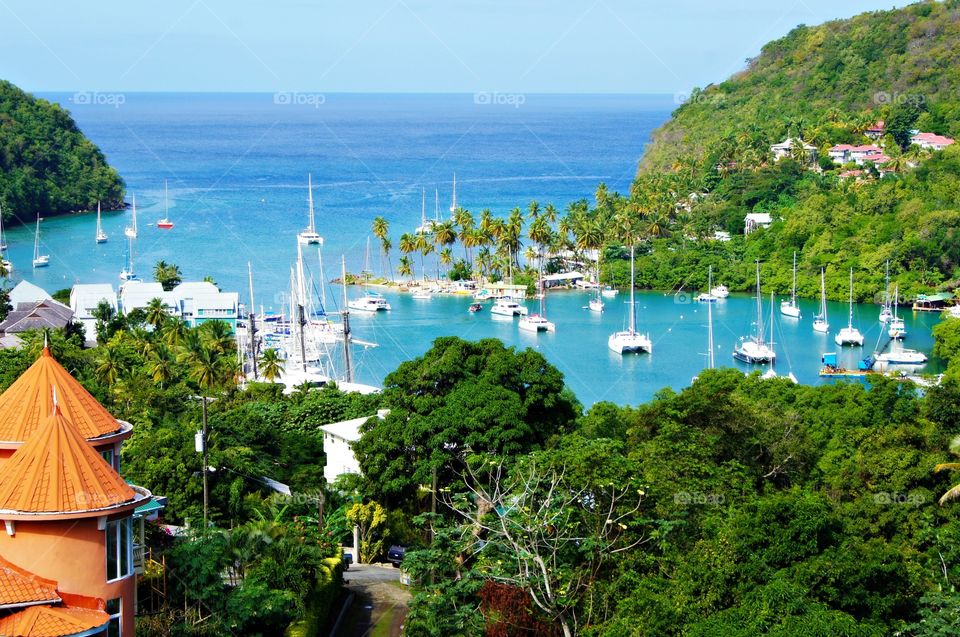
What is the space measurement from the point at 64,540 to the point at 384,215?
74.5 metres

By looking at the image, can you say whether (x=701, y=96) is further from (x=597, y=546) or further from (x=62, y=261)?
(x=597, y=546)

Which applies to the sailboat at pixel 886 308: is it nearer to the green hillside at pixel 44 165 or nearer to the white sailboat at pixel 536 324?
the white sailboat at pixel 536 324

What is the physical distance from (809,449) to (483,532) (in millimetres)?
7935

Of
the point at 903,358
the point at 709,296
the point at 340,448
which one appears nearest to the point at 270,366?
the point at 340,448

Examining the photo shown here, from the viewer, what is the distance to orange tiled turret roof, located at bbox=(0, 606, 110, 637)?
12.7 metres

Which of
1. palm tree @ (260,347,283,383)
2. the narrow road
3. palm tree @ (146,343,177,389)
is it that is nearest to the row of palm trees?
palm tree @ (260,347,283,383)

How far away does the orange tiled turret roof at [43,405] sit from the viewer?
15383mm

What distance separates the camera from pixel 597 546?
16734 mm

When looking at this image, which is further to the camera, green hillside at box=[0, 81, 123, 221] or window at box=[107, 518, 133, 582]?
green hillside at box=[0, 81, 123, 221]

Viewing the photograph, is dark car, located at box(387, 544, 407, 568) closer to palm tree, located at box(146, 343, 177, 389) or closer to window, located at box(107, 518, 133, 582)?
window, located at box(107, 518, 133, 582)

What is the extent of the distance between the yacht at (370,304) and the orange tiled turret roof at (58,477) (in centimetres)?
4412

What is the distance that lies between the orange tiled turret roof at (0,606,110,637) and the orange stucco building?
0.03ft

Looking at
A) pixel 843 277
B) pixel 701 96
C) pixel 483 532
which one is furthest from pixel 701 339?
pixel 701 96

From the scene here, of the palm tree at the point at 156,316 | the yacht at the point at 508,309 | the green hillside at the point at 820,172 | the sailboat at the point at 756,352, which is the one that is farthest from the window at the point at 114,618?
the green hillside at the point at 820,172
